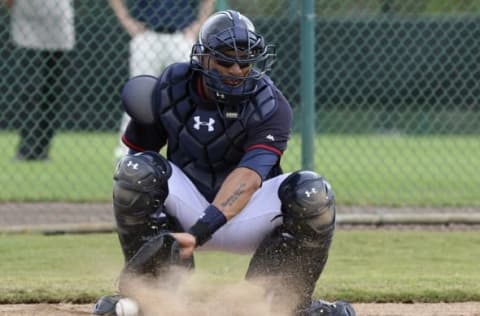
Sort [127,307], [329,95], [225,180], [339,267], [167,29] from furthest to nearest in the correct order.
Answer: [329,95]
[167,29]
[339,267]
[225,180]
[127,307]

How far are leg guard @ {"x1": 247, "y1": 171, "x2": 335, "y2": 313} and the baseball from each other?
481mm

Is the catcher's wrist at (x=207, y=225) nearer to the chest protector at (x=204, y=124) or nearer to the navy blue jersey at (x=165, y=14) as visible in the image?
the chest protector at (x=204, y=124)

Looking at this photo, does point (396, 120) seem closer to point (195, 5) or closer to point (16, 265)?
point (195, 5)

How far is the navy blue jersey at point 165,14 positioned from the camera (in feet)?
26.6

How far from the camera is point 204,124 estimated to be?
4496 millimetres

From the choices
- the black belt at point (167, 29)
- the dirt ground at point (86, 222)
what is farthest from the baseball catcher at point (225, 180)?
the black belt at point (167, 29)

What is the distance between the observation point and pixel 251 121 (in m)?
4.47

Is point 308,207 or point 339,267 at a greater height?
point 308,207

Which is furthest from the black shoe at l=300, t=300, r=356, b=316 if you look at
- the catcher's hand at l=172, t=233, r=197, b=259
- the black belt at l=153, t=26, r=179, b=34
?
the black belt at l=153, t=26, r=179, b=34

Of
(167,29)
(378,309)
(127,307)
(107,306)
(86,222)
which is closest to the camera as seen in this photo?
(127,307)

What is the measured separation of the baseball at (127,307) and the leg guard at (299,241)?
0.48 meters

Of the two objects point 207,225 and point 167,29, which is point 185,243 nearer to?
Answer: point 207,225

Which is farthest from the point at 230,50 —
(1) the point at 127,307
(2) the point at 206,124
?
(1) the point at 127,307

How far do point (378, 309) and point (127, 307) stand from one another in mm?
1236
